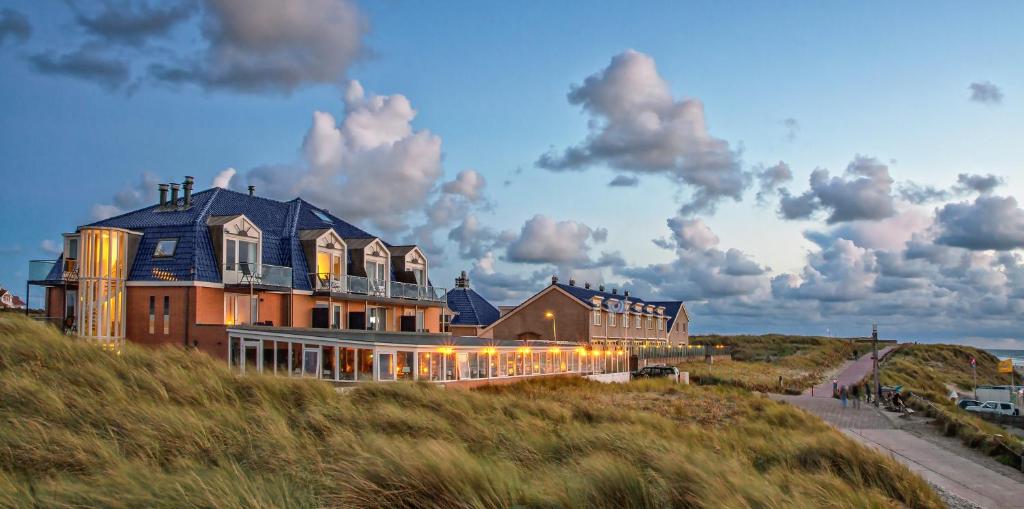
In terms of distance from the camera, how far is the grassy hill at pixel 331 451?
8.43 m

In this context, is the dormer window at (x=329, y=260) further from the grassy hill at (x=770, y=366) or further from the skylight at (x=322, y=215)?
the grassy hill at (x=770, y=366)

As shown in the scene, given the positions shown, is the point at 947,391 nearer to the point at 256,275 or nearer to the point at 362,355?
the point at 362,355

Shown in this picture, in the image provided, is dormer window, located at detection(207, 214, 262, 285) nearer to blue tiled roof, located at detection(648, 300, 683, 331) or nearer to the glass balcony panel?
the glass balcony panel

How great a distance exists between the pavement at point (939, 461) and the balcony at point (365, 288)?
22.8 m

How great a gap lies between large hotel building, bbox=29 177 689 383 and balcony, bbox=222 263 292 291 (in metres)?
0.07

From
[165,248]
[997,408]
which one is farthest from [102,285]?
[997,408]

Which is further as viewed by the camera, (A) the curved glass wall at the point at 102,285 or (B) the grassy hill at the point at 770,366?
(B) the grassy hill at the point at 770,366

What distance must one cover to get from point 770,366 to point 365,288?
5004cm

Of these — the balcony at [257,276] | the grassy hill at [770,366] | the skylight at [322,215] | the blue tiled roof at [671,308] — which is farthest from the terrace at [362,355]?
the blue tiled roof at [671,308]

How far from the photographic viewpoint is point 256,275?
3694 centimetres

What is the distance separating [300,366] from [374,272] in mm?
13535

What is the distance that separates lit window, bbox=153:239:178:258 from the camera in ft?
118

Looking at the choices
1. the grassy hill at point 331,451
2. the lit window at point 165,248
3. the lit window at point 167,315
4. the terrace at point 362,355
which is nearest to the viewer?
the grassy hill at point 331,451

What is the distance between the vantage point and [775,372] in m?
70.1
